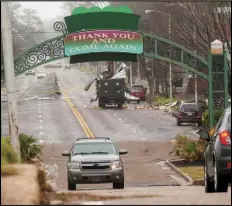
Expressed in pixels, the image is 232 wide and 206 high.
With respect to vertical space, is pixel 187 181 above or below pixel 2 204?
below

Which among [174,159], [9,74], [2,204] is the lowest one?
[174,159]

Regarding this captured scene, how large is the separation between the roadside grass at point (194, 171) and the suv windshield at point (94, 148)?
427 centimetres

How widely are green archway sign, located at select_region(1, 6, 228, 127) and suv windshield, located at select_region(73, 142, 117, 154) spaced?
9331 millimetres

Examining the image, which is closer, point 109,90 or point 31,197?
point 31,197

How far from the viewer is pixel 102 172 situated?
20406mm

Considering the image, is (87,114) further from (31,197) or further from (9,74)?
(31,197)

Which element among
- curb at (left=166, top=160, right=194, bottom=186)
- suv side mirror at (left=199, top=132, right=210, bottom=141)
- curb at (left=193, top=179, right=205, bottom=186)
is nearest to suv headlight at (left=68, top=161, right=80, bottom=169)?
curb at (left=166, top=160, right=194, bottom=186)

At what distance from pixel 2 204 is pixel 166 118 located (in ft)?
170

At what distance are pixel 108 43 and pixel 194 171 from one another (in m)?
6.79

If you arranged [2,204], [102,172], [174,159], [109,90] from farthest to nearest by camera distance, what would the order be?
[109,90], [174,159], [102,172], [2,204]

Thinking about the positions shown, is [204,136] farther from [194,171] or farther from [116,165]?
[194,171]

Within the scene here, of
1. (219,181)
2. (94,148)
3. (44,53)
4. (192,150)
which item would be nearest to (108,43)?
(44,53)

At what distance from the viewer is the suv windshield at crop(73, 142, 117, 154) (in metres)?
21.4

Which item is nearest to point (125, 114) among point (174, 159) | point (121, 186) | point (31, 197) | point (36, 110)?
point (36, 110)
